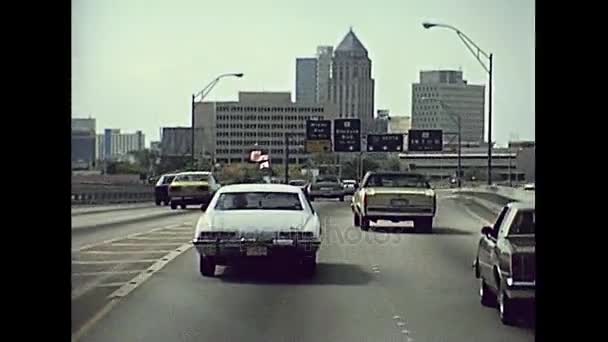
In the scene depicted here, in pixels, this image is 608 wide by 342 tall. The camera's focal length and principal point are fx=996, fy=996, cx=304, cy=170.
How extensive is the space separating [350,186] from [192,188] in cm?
150

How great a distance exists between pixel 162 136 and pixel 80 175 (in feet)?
3.62

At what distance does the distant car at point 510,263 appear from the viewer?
7.17 metres

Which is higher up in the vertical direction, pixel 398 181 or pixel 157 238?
pixel 398 181

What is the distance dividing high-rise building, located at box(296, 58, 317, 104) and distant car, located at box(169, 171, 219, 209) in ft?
3.73

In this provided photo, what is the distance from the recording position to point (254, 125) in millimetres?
8586

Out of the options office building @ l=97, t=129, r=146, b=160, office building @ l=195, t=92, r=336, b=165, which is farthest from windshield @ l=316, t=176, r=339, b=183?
office building @ l=97, t=129, r=146, b=160

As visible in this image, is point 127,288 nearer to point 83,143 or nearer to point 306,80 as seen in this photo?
point 83,143

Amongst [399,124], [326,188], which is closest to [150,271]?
[326,188]

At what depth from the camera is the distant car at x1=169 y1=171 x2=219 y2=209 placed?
8859 mm

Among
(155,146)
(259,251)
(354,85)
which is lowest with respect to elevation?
(259,251)

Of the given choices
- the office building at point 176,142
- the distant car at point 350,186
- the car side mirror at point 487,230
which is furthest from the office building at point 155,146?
the car side mirror at point 487,230

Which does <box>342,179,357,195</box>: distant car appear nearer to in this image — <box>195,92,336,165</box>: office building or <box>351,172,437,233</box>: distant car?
<box>351,172,437,233</box>: distant car

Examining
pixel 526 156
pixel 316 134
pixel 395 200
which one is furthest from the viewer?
pixel 395 200
